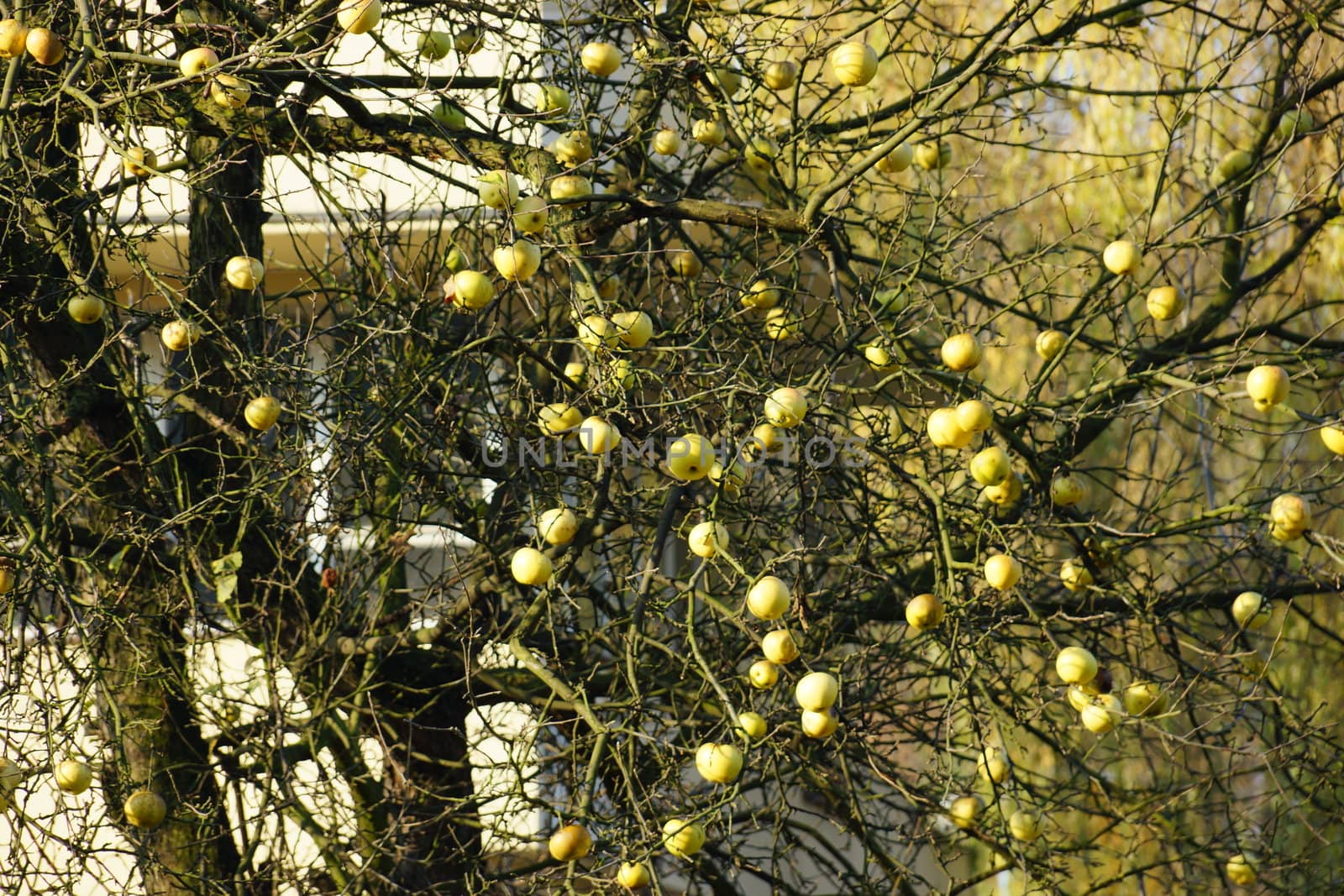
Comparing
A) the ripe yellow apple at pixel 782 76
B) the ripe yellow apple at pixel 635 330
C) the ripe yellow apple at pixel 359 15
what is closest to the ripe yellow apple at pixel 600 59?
the ripe yellow apple at pixel 782 76

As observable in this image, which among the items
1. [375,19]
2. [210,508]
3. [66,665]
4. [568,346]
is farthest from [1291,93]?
[66,665]

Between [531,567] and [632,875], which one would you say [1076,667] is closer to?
[632,875]

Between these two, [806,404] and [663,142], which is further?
[663,142]

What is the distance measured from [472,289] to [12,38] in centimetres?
106

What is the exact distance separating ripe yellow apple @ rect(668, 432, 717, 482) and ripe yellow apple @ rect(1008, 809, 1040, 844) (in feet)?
4.93

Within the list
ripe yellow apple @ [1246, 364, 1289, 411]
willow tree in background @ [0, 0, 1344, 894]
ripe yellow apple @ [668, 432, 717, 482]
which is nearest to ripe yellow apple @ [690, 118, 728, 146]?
willow tree in background @ [0, 0, 1344, 894]

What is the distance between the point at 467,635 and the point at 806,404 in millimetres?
1390

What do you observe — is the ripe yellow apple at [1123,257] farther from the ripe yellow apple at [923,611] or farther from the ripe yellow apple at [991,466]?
the ripe yellow apple at [923,611]

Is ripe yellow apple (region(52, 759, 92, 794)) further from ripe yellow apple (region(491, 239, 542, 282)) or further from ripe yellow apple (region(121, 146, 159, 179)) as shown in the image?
ripe yellow apple (region(491, 239, 542, 282))

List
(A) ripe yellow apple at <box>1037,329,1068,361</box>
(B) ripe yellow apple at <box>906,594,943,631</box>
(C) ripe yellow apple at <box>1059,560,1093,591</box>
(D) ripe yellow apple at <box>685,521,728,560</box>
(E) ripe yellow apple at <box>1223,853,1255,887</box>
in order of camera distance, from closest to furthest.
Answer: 1. (D) ripe yellow apple at <box>685,521,728,560</box>
2. (B) ripe yellow apple at <box>906,594,943,631</box>
3. (C) ripe yellow apple at <box>1059,560,1093,591</box>
4. (A) ripe yellow apple at <box>1037,329,1068,361</box>
5. (E) ripe yellow apple at <box>1223,853,1255,887</box>

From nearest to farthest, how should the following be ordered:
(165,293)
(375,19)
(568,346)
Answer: (375,19) → (165,293) → (568,346)

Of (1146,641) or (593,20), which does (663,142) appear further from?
(1146,641)

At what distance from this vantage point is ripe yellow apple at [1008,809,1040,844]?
3.45m

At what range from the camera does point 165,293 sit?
2.89 m
